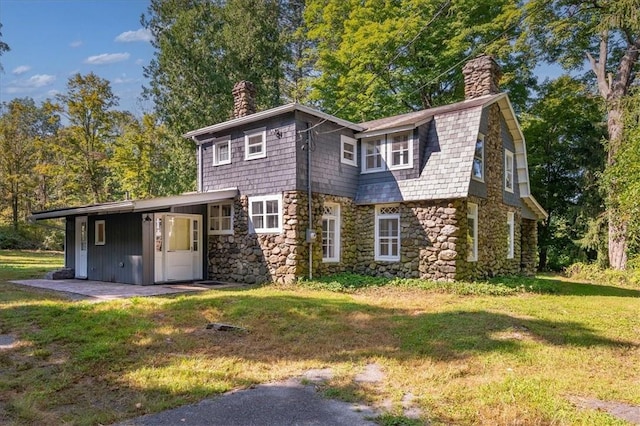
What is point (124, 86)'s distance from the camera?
2922 cm

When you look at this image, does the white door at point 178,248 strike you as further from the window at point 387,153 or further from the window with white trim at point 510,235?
the window with white trim at point 510,235

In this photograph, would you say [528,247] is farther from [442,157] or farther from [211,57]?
[211,57]

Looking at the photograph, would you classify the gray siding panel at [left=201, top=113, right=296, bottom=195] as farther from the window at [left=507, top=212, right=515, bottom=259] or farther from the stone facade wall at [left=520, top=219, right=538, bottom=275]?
the stone facade wall at [left=520, top=219, right=538, bottom=275]

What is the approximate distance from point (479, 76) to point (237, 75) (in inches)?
519

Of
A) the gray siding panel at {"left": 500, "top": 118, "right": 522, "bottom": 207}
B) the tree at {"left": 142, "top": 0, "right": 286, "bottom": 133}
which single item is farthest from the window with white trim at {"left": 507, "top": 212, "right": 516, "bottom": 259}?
the tree at {"left": 142, "top": 0, "right": 286, "bottom": 133}

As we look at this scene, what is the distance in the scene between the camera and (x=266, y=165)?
12414 millimetres

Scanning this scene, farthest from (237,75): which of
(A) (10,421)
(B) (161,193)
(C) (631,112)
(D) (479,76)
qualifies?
(A) (10,421)

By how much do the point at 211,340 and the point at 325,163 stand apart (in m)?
7.34

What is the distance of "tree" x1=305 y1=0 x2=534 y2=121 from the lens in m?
19.5

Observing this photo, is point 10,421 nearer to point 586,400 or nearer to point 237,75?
point 586,400

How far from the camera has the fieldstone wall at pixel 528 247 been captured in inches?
664

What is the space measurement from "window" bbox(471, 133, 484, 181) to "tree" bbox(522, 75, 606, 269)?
31.8 ft

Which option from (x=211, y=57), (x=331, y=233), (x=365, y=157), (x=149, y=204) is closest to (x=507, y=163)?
(x=365, y=157)

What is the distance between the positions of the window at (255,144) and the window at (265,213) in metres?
1.30
